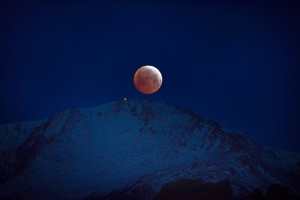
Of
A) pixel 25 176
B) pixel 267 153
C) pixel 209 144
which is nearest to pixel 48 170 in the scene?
pixel 25 176

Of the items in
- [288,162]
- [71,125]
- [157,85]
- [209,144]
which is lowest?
[288,162]

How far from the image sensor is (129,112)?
168 meters

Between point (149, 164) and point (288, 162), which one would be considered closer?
point (149, 164)

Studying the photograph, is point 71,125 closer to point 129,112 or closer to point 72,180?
point 129,112

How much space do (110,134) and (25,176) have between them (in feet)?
178

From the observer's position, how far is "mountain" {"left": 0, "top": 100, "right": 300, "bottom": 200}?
213ft

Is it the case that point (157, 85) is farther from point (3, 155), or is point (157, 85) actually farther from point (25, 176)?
point (3, 155)

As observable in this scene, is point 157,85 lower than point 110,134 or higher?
higher

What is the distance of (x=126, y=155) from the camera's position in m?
102

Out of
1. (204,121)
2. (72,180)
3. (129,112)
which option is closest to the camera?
(72,180)

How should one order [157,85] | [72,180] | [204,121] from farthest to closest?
[204,121]
[72,180]
[157,85]

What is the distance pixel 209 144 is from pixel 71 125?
83.3 meters

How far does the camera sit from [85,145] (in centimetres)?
11594

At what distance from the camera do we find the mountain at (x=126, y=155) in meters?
65.0
